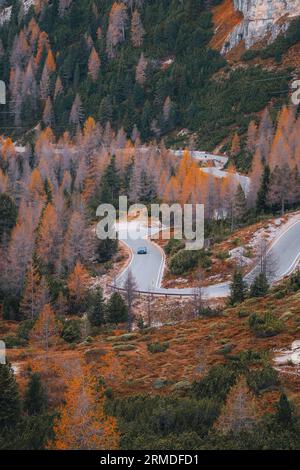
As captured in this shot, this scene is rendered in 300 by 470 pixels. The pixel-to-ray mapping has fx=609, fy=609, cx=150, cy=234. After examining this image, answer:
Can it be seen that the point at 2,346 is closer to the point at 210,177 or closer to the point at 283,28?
the point at 210,177

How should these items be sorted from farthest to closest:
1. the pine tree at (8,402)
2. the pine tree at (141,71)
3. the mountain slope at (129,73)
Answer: the pine tree at (141,71) < the mountain slope at (129,73) < the pine tree at (8,402)

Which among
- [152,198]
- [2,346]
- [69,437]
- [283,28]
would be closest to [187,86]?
[283,28]

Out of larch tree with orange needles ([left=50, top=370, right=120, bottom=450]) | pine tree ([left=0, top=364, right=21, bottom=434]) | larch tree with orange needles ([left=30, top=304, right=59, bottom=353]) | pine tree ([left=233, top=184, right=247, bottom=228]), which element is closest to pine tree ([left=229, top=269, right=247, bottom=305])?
larch tree with orange needles ([left=30, top=304, right=59, bottom=353])

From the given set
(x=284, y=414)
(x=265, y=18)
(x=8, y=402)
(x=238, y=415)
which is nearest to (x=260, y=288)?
(x=284, y=414)

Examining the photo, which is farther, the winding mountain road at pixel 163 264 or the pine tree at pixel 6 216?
the pine tree at pixel 6 216

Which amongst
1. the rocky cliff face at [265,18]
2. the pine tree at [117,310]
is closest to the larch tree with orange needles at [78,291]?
the pine tree at [117,310]

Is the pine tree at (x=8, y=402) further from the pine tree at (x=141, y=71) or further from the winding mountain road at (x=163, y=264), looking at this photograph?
the pine tree at (x=141, y=71)

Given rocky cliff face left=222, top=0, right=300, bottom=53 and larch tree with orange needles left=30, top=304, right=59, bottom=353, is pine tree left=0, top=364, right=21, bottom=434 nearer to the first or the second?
larch tree with orange needles left=30, top=304, right=59, bottom=353

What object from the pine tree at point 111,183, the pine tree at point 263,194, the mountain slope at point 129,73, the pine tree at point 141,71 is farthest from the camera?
the pine tree at point 141,71
